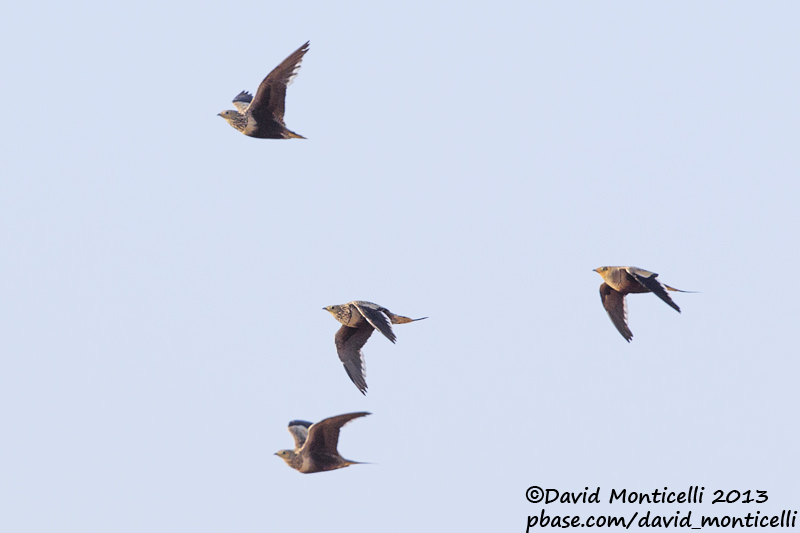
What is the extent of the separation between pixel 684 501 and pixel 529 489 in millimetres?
3115

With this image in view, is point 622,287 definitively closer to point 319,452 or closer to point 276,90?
point 319,452

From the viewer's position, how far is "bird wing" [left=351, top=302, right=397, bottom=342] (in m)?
20.7

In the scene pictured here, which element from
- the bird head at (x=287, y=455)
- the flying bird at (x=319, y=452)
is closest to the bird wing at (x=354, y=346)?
the flying bird at (x=319, y=452)

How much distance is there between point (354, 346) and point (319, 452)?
11.3 feet

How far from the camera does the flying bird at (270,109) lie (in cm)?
2275

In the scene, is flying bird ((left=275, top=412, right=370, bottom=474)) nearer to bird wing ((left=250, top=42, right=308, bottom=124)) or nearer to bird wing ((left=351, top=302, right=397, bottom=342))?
bird wing ((left=351, top=302, right=397, bottom=342))

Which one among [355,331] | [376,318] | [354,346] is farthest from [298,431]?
[376,318]

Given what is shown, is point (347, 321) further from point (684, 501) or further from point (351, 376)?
point (684, 501)

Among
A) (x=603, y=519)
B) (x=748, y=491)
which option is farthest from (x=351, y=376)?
(x=748, y=491)

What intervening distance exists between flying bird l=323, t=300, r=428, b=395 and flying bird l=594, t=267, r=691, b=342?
15.3 ft

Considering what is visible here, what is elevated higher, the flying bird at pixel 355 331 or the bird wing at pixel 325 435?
the flying bird at pixel 355 331

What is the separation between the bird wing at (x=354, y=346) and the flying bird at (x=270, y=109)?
4.27 metres

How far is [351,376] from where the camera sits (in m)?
23.0

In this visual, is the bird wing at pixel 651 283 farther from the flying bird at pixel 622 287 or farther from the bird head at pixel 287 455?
the bird head at pixel 287 455
